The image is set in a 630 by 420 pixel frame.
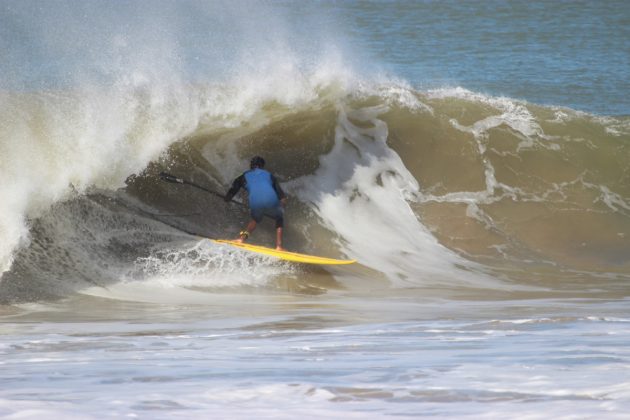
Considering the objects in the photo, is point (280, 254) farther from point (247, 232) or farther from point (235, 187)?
point (235, 187)

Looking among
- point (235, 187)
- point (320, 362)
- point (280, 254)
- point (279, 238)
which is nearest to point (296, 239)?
point (279, 238)

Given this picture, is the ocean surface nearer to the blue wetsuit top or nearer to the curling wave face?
the curling wave face

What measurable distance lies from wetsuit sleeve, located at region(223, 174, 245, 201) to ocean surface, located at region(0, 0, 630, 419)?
54 cm

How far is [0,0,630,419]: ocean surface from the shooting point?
555 cm

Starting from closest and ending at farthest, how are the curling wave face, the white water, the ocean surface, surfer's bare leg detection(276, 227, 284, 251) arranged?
the white water → the ocean surface → the curling wave face → surfer's bare leg detection(276, 227, 284, 251)

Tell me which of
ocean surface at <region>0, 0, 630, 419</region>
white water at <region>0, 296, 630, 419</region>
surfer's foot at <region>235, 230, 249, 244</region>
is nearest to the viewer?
white water at <region>0, 296, 630, 419</region>

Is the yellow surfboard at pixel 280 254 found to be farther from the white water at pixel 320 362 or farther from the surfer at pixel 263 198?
the white water at pixel 320 362

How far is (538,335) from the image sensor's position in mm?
6938

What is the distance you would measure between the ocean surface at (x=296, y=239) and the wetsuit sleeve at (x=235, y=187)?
0.54m

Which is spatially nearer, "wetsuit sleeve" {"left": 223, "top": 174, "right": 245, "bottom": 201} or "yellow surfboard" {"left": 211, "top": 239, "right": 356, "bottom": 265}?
"yellow surfboard" {"left": 211, "top": 239, "right": 356, "bottom": 265}

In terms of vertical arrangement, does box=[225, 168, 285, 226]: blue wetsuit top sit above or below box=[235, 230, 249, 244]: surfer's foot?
above

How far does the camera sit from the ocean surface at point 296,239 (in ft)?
18.2

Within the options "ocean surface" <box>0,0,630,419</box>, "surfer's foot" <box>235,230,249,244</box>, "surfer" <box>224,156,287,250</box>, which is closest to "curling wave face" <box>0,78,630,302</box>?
"ocean surface" <box>0,0,630,419</box>

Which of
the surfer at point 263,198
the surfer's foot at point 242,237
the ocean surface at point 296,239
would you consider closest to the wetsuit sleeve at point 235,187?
the surfer at point 263,198
